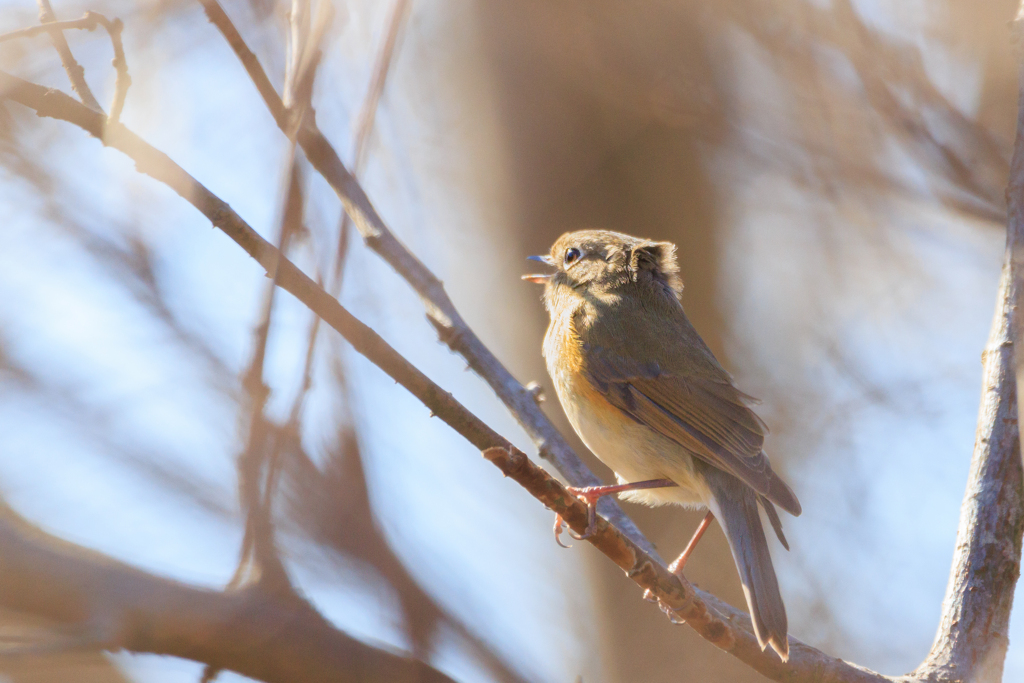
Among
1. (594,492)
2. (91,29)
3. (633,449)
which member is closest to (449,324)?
(594,492)

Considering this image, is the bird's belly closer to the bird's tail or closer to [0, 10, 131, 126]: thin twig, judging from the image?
the bird's tail

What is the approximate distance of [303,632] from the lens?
5.19ft

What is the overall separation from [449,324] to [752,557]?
1236mm

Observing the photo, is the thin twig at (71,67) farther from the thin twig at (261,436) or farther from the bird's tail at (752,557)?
the bird's tail at (752,557)

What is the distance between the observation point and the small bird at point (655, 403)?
276cm

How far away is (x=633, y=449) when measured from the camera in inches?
119

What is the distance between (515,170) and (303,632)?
343 cm

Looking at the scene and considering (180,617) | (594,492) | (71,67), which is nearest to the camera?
(180,617)

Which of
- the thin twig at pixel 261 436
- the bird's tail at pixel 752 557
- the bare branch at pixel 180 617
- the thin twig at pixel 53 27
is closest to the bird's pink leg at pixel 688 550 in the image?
the bird's tail at pixel 752 557

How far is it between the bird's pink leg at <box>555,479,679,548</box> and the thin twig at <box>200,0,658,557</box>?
0.11 meters

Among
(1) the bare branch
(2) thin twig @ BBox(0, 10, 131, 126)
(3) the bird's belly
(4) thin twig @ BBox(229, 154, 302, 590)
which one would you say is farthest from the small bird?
(2) thin twig @ BBox(0, 10, 131, 126)

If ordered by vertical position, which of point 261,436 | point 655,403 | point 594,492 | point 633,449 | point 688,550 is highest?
point 655,403

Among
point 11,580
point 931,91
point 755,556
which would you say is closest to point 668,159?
point 931,91

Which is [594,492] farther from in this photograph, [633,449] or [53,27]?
[53,27]
